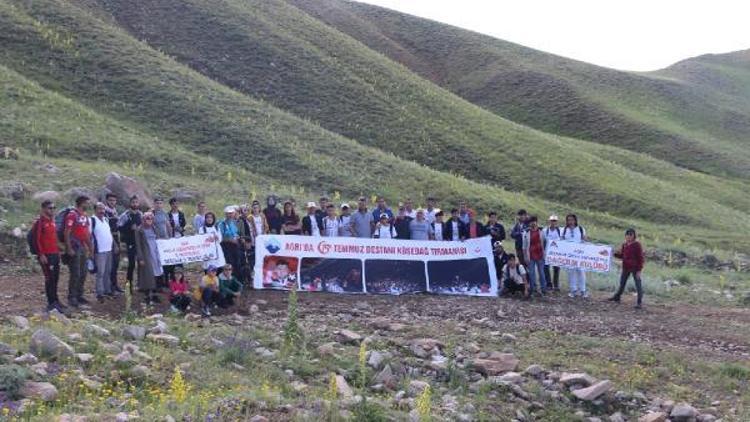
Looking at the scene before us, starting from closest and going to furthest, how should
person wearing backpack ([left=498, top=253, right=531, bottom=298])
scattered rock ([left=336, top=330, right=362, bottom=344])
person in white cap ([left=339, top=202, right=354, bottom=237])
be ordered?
scattered rock ([left=336, top=330, right=362, bottom=344])
person wearing backpack ([left=498, top=253, right=531, bottom=298])
person in white cap ([left=339, top=202, right=354, bottom=237])

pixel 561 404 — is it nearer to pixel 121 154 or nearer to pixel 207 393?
pixel 207 393

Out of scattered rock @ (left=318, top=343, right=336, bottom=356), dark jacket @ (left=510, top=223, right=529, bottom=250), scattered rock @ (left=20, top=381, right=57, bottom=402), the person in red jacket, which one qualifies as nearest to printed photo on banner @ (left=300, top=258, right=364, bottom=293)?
dark jacket @ (left=510, top=223, right=529, bottom=250)

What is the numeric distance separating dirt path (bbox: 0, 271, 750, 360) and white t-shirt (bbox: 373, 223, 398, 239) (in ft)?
5.07

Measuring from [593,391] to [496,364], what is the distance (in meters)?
1.34

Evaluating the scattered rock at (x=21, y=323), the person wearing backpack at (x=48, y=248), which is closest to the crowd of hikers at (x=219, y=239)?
the person wearing backpack at (x=48, y=248)

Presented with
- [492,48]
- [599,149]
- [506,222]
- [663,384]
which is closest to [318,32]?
[599,149]

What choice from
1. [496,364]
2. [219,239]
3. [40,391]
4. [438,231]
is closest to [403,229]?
[438,231]

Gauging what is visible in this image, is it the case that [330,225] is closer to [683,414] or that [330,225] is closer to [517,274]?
[517,274]

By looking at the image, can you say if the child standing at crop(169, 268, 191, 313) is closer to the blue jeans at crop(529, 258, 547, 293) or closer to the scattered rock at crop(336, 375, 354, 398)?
the scattered rock at crop(336, 375, 354, 398)

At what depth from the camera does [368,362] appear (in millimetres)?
10070

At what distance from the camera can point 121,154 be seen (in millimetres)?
27094

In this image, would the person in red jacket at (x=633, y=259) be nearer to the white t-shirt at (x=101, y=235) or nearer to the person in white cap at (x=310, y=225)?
the person in white cap at (x=310, y=225)

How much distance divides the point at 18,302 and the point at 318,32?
4699 centimetres

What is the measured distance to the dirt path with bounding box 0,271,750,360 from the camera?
43.6ft
